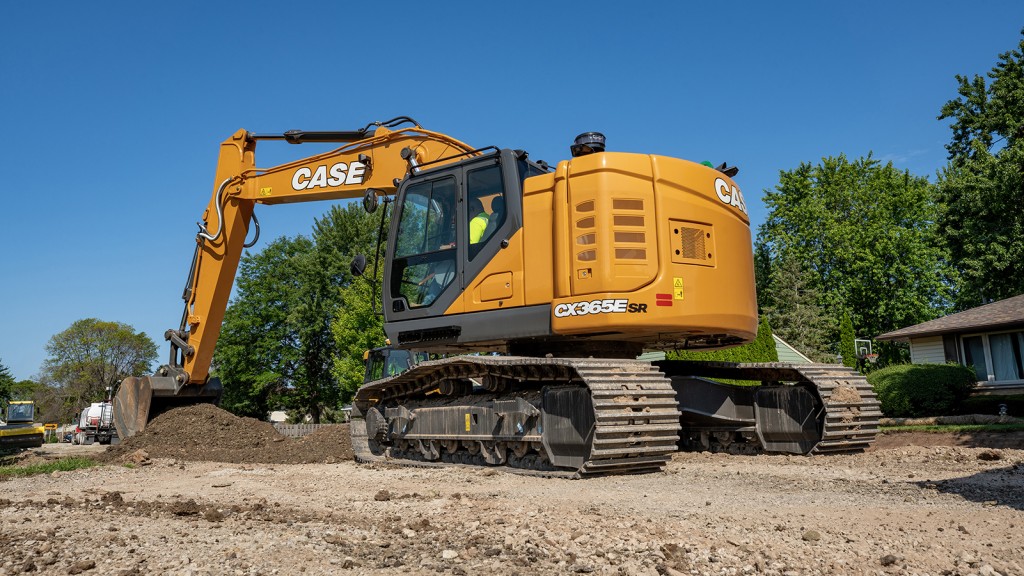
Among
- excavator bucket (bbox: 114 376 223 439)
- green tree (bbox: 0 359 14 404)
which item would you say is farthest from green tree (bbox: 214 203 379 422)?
excavator bucket (bbox: 114 376 223 439)

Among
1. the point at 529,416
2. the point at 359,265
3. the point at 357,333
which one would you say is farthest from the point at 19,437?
the point at 357,333

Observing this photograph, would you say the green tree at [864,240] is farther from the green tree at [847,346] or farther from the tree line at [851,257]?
the green tree at [847,346]

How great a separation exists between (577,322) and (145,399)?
29.6ft

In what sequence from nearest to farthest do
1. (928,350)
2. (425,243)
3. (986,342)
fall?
1. (425,243)
2. (986,342)
3. (928,350)

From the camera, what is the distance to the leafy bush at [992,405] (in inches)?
806

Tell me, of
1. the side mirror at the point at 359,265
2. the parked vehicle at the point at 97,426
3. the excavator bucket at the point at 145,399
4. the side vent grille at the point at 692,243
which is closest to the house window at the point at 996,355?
the side vent grille at the point at 692,243

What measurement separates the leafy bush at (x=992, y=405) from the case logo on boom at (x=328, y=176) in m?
Answer: 18.3

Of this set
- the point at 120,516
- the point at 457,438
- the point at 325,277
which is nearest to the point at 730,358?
the point at 457,438

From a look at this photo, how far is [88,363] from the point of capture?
67062 millimetres

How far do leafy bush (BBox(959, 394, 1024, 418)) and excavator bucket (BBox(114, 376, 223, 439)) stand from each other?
19.8 meters

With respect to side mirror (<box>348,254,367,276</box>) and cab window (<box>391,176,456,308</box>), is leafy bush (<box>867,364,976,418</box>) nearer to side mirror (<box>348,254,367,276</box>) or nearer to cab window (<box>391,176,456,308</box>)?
cab window (<box>391,176,456,308</box>)

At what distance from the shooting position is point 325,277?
46.6 m

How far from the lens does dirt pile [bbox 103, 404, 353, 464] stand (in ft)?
39.4

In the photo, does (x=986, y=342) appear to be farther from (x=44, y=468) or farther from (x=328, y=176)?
(x=44, y=468)
